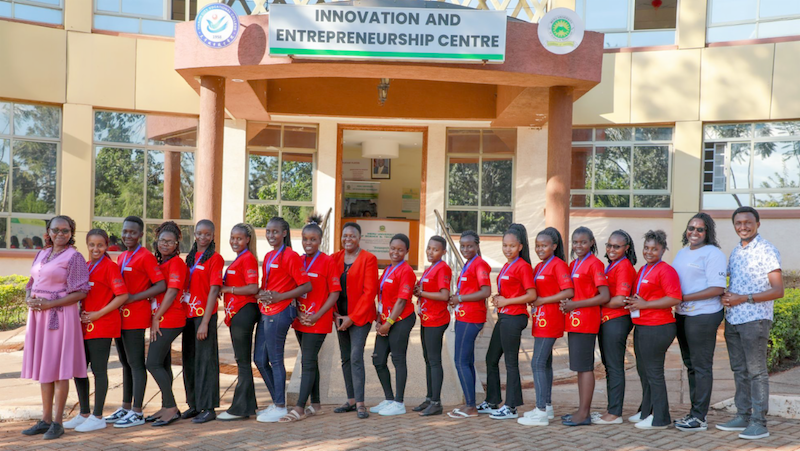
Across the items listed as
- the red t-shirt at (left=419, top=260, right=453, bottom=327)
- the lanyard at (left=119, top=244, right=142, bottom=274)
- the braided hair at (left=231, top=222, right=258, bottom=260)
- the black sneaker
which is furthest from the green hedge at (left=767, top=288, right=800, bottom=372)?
the black sneaker

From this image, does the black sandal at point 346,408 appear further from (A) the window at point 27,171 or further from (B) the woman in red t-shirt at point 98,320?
(A) the window at point 27,171

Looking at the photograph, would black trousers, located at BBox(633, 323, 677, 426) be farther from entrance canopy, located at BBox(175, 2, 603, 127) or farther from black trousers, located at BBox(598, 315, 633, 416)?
entrance canopy, located at BBox(175, 2, 603, 127)

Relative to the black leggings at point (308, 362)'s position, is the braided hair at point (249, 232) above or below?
above

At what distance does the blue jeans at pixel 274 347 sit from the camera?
5.67 m

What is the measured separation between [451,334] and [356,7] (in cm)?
421

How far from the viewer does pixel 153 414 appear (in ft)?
18.7

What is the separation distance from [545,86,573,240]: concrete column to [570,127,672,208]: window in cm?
315

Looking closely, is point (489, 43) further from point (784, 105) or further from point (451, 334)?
point (784, 105)

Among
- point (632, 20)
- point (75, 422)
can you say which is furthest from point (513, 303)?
point (632, 20)

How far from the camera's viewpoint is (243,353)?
18.6 feet

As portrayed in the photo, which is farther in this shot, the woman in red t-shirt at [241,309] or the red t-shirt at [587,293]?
the woman in red t-shirt at [241,309]

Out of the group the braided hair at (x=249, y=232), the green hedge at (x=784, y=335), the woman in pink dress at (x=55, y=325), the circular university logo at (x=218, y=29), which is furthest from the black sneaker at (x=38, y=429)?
the green hedge at (x=784, y=335)

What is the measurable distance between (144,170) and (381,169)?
7498 millimetres

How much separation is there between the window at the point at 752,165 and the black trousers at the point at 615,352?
26.6 ft
